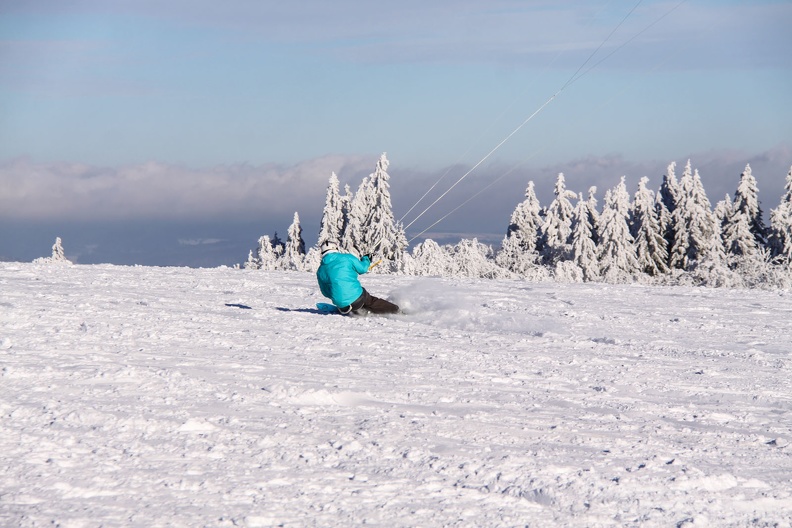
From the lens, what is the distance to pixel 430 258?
184ft

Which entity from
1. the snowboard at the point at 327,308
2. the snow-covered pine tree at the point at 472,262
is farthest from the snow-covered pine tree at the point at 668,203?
the snowboard at the point at 327,308

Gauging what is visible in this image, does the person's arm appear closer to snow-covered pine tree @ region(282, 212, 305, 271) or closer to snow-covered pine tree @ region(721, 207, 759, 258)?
snow-covered pine tree @ region(282, 212, 305, 271)

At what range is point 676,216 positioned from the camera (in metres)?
72.4

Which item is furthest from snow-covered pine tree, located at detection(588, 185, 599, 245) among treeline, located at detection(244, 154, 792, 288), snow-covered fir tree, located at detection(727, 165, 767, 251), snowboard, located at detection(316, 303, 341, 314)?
snowboard, located at detection(316, 303, 341, 314)

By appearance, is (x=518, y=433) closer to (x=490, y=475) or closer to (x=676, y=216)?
(x=490, y=475)

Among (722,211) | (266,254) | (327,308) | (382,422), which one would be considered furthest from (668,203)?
(382,422)

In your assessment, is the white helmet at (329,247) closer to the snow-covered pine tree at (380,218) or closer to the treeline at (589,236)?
the treeline at (589,236)

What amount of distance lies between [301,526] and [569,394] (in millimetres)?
3853

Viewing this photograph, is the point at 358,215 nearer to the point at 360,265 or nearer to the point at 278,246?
the point at 278,246

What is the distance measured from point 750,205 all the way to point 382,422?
222ft

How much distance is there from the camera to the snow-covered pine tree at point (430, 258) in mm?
54194

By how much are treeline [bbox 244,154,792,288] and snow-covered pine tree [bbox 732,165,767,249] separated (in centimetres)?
8

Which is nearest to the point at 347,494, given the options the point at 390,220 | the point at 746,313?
the point at 746,313

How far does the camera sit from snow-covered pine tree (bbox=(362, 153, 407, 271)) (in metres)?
59.9
